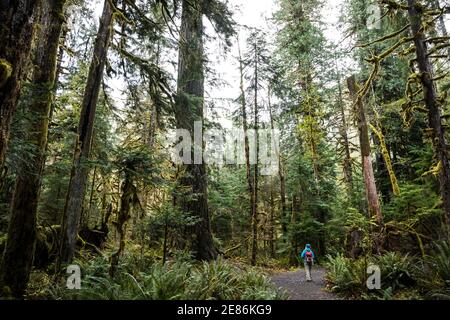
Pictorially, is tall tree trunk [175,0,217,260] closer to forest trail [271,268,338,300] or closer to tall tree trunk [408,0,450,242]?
forest trail [271,268,338,300]

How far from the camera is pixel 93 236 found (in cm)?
974

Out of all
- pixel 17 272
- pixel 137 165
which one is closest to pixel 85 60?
pixel 137 165

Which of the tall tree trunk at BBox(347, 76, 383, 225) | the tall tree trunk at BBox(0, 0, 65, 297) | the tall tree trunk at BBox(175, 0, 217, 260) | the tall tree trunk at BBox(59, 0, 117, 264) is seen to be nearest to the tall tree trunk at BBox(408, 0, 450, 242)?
the tall tree trunk at BBox(347, 76, 383, 225)

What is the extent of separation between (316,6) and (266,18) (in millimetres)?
3382

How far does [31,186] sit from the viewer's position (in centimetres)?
498

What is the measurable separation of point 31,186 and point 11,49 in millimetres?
3139

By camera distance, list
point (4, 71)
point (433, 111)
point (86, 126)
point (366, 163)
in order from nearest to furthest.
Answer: point (4, 71)
point (433, 111)
point (86, 126)
point (366, 163)

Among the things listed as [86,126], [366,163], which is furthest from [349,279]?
[86,126]

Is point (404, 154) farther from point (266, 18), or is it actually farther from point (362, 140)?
point (266, 18)

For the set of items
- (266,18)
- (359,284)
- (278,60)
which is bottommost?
(359,284)

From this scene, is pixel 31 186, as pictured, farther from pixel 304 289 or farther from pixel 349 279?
pixel 349 279

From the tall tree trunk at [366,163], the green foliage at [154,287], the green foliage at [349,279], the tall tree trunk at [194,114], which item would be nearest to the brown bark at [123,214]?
the green foliage at [154,287]

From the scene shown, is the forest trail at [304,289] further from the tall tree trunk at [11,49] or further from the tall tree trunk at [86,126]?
the tall tree trunk at [11,49]

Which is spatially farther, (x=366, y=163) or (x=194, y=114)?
(x=366, y=163)
